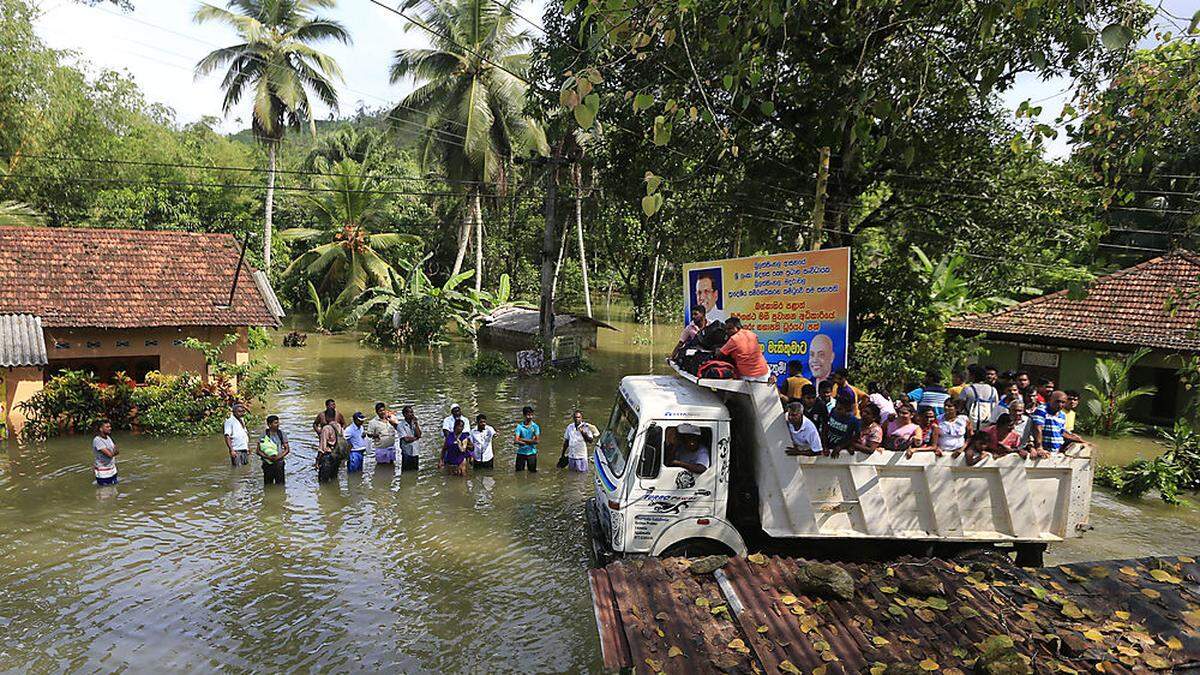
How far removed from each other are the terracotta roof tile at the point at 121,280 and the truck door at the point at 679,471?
12089 mm

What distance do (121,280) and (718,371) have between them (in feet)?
48.1

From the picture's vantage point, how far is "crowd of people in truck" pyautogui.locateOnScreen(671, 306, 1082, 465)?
764cm

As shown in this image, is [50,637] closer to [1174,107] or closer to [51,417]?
[51,417]

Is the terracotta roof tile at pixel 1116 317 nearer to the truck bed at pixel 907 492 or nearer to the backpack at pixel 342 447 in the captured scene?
the truck bed at pixel 907 492

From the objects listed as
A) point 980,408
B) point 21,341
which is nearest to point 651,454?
point 980,408

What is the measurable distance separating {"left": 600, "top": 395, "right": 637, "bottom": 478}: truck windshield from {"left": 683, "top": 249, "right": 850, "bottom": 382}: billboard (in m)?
2.41

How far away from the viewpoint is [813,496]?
7535 mm

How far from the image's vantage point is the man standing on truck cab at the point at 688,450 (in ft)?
25.1

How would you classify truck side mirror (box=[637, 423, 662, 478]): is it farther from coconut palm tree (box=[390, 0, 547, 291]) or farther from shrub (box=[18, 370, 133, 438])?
coconut palm tree (box=[390, 0, 547, 291])

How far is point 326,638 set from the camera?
7.38 meters

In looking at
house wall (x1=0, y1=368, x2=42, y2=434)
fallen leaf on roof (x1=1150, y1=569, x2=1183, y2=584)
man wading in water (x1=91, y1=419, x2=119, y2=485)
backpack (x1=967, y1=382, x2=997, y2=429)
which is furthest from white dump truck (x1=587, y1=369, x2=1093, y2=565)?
house wall (x1=0, y1=368, x2=42, y2=434)

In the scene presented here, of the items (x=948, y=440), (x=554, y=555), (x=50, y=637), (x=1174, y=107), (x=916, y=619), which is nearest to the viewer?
(x=916, y=619)

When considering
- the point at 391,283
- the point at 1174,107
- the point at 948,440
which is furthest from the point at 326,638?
the point at 391,283

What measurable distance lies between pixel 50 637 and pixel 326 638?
262cm
